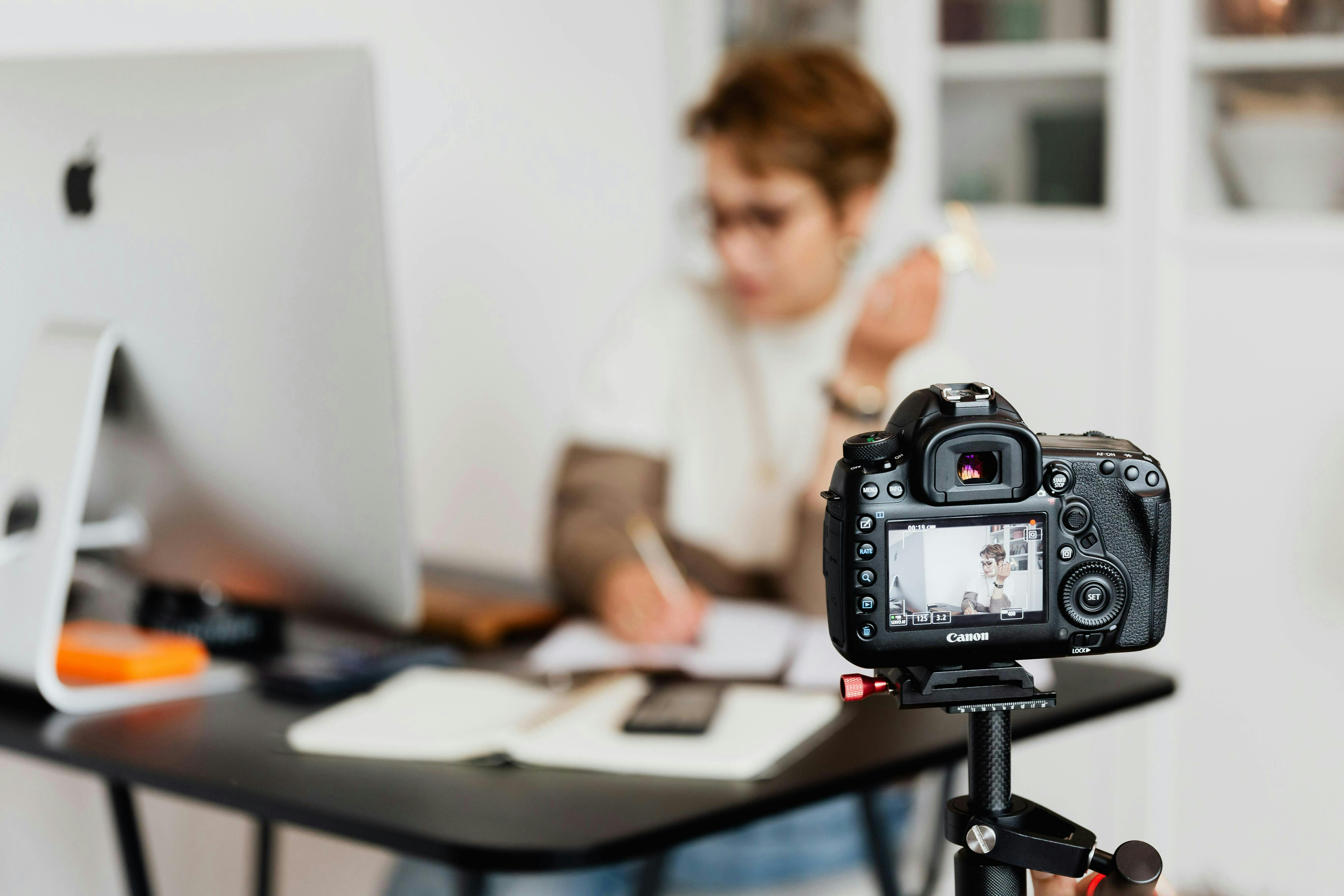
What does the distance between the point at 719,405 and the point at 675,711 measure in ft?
2.76

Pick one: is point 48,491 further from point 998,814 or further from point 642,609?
point 998,814

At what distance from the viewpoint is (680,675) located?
4.36 ft

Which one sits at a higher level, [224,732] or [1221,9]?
[1221,9]

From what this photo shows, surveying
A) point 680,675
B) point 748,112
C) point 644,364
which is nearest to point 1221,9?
point 748,112

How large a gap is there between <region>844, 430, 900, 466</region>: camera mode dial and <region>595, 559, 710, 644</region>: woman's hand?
0.86m

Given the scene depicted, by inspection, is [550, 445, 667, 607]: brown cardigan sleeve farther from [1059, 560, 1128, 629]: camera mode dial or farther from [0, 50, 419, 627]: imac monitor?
[1059, 560, 1128, 629]: camera mode dial

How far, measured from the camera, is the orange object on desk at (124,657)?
1290 mm

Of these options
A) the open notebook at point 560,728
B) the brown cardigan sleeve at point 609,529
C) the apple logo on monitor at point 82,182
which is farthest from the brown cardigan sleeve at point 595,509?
the apple logo on monitor at point 82,182

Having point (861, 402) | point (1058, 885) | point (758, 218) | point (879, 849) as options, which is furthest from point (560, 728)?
point (758, 218)

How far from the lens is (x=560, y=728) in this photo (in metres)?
1.14

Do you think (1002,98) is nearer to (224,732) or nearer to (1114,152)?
(1114,152)

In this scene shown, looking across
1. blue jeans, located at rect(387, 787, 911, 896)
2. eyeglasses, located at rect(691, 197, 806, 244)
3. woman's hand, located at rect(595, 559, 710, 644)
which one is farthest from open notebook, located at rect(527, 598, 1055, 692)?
eyeglasses, located at rect(691, 197, 806, 244)

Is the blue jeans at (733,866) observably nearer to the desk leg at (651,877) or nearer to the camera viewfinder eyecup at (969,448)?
the desk leg at (651,877)

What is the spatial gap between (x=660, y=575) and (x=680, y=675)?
320 millimetres
